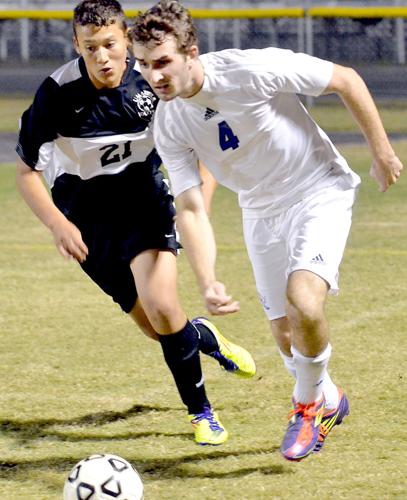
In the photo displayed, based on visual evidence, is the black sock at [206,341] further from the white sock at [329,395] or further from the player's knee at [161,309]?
the white sock at [329,395]

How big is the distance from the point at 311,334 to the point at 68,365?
7.75ft

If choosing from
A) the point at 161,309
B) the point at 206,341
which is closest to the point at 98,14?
the point at 161,309

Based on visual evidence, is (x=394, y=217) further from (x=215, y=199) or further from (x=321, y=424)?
(x=321, y=424)

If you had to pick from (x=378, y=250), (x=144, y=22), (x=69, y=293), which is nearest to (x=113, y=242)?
(x=144, y=22)

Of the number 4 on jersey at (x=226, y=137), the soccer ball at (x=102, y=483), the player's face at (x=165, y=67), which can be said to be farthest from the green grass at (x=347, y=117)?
the soccer ball at (x=102, y=483)

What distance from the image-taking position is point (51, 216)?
555 centimetres

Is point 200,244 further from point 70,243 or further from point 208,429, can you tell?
point 208,429

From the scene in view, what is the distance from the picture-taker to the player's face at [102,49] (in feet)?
18.6

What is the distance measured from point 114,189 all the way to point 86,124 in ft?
1.22

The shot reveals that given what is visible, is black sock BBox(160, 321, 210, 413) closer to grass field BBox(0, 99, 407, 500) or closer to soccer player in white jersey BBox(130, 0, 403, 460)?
grass field BBox(0, 99, 407, 500)

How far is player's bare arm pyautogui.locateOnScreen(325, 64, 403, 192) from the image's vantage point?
5113 millimetres

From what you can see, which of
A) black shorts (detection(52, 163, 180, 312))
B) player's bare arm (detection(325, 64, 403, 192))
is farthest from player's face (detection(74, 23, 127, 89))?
player's bare arm (detection(325, 64, 403, 192))

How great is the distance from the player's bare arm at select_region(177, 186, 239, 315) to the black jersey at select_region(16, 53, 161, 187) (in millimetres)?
882

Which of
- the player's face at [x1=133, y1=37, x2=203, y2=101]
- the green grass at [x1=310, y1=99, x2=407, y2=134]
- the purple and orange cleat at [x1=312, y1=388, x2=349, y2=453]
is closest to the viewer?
the player's face at [x1=133, y1=37, x2=203, y2=101]
